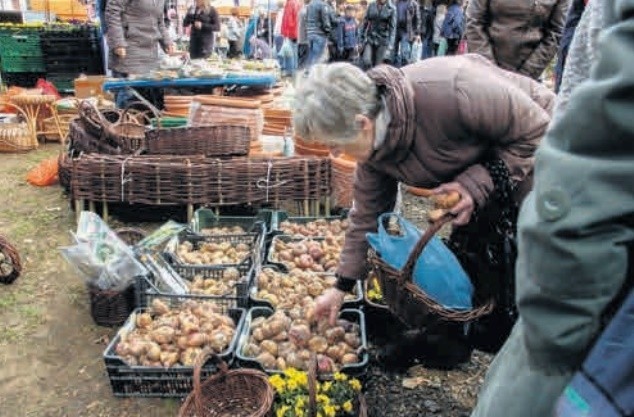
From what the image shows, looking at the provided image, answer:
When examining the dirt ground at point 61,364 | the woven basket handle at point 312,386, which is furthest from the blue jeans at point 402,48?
the woven basket handle at point 312,386

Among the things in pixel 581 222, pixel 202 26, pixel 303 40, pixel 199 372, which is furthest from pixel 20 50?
pixel 581 222

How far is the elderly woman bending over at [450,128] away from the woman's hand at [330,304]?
49 cm

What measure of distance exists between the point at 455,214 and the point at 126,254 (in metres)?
1.76

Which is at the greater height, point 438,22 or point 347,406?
point 438,22

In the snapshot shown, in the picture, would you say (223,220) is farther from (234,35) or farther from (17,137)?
(234,35)

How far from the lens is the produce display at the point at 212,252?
11.0 ft

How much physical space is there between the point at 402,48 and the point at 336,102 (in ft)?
25.9

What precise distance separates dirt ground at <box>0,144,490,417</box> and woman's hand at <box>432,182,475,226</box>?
101 centimetres

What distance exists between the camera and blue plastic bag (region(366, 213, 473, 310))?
6.09 ft

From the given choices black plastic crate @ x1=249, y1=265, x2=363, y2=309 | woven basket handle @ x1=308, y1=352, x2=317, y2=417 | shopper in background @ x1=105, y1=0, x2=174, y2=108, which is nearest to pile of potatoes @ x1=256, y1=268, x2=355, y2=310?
black plastic crate @ x1=249, y1=265, x2=363, y2=309

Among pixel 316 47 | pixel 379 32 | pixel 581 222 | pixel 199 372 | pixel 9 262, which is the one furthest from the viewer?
pixel 316 47

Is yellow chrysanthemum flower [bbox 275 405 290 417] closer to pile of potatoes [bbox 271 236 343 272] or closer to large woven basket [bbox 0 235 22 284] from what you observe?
pile of potatoes [bbox 271 236 343 272]

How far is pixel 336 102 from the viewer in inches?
67.3

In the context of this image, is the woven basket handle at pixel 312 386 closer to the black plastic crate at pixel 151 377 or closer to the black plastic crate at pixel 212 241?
the black plastic crate at pixel 151 377
